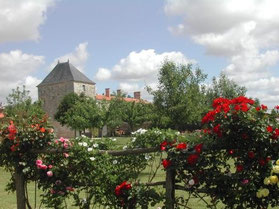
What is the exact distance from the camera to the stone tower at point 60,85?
71588 millimetres

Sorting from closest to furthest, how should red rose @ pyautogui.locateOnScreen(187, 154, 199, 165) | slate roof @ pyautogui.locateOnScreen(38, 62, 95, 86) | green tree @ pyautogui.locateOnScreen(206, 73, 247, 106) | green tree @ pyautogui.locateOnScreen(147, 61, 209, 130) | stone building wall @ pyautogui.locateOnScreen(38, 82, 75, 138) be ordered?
1. red rose @ pyautogui.locateOnScreen(187, 154, 199, 165)
2. green tree @ pyautogui.locateOnScreen(147, 61, 209, 130)
3. green tree @ pyautogui.locateOnScreen(206, 73, 247, 106)
4. stone building wall @ pyautogui.locateOnScreen(38, 82, 75, 138)
5. slate roof @ pyautogui.locateOnScreen(38, 62, 95, 86)

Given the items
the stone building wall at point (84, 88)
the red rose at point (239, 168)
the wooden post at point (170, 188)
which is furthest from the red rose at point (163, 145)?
the stone building wall at point (84, 88)

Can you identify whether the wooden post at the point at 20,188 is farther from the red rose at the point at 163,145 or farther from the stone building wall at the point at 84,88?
the stone building wall at the point at 84,88

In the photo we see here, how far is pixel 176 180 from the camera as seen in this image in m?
4.20

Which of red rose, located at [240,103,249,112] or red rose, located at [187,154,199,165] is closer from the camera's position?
red rose, located at [240,103,249,112]

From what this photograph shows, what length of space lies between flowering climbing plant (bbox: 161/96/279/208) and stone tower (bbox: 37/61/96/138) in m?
67.8

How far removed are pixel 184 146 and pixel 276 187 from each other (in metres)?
1.04

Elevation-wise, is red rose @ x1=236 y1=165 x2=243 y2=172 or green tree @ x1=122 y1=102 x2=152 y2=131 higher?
green tree @ x1=122 y1=102 x2=152 y2=131

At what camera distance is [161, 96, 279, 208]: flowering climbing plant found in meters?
3.71

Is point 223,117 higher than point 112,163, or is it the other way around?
point 223,117

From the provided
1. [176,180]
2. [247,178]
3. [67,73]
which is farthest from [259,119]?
[67,73]

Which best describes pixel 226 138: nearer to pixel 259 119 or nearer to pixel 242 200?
pixel 259 119

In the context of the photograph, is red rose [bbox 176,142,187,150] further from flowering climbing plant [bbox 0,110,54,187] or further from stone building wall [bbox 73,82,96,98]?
stone building wall [bbox 73,82,96,98]

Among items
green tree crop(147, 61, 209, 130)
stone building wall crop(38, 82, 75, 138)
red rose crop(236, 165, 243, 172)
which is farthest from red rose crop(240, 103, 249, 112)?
stone building wall crop(38, 82, 75, 138)
